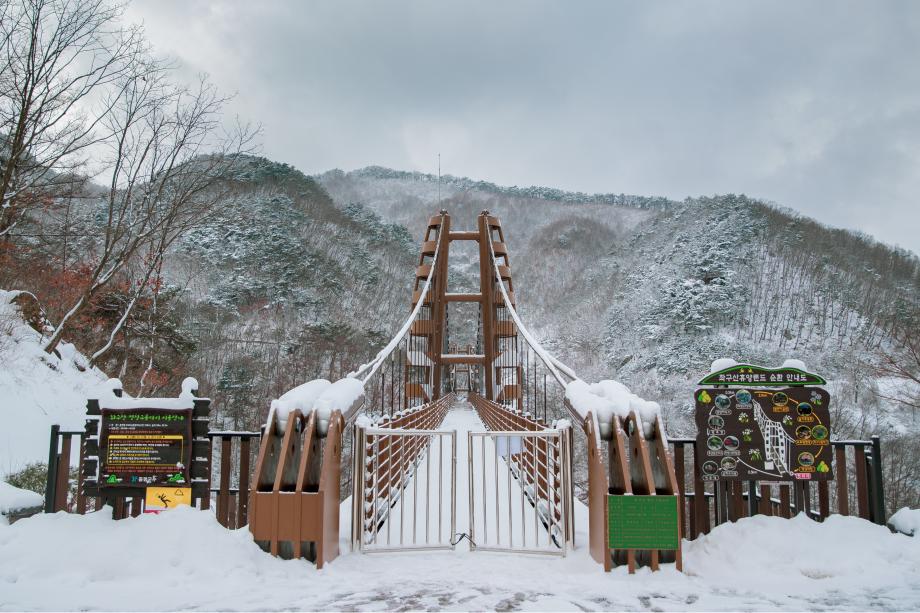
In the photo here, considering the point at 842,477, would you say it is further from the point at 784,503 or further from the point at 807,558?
the point at 807,558

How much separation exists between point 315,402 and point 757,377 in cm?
367

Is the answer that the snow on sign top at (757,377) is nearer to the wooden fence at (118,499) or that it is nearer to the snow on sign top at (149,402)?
the wooden fence at (118,499)

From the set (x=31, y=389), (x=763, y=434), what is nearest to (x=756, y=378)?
(x=763, y=434)

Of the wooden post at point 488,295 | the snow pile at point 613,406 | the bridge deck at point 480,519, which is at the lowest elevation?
the bridge deck at point 480,519

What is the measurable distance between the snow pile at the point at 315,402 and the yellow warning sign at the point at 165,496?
3.08 feet

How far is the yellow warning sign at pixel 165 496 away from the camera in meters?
4.48

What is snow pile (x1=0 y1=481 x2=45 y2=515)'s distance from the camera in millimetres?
4590

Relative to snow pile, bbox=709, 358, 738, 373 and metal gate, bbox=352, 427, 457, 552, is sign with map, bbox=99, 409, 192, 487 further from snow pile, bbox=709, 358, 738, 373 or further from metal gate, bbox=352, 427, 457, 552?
snow pile, bbox=709, 358, 738, 373

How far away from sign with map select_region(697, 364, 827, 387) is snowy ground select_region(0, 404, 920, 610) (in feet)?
3.58

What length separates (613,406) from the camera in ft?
14.5

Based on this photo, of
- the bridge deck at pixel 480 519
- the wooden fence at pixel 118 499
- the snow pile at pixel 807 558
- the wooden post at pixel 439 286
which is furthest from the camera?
the wooden post at pixel 439 286

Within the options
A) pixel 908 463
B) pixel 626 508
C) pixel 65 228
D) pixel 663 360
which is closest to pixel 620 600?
pixel 626 508

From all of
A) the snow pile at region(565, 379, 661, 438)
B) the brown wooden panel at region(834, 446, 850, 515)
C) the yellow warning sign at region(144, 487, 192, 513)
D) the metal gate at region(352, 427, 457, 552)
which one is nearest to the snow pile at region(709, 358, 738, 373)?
the snow pile at region(565, 379, 661, 438)

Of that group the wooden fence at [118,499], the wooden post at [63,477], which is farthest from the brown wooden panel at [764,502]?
the wooden post at [63,477]
